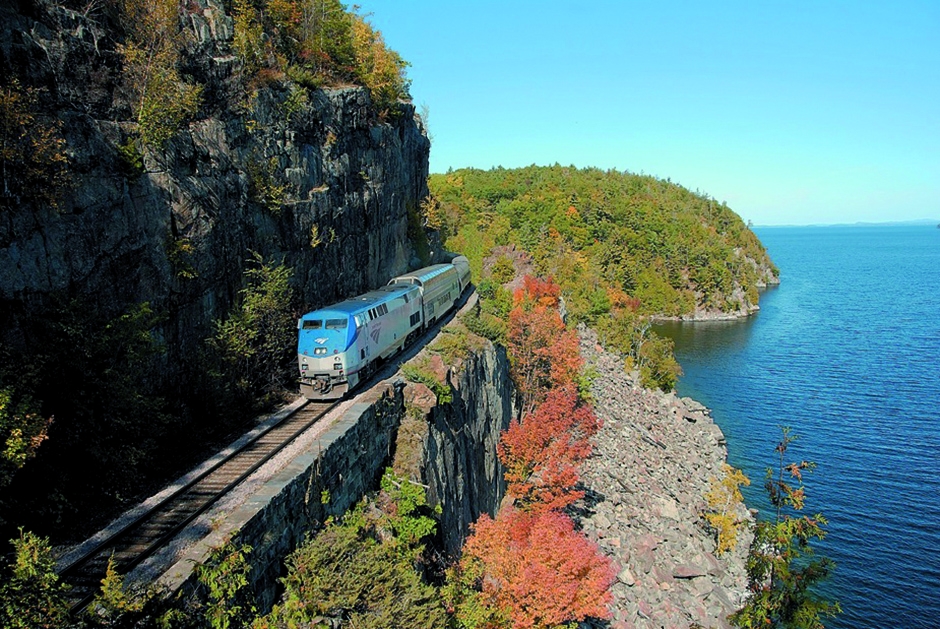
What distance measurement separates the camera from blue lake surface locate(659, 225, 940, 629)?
2953 centimetres

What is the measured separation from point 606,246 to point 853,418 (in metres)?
59.9

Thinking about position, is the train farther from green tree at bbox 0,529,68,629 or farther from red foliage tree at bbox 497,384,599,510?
green tree at bbox 0,529,68,629

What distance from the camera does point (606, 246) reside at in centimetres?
10188

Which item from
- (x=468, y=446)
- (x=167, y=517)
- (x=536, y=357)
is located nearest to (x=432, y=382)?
(x=468, y=446)

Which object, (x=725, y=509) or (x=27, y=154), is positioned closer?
(x=27, y=154)

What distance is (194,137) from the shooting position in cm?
1853

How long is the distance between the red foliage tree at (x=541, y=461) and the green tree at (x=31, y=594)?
2307cm

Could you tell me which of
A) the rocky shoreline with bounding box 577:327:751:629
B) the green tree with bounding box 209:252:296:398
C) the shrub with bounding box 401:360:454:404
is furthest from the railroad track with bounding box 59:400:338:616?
the rocky shoreline with bounding box 577:327:751:629

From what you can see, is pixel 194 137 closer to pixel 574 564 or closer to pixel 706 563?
pixel 574 564

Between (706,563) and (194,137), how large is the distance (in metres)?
30.6

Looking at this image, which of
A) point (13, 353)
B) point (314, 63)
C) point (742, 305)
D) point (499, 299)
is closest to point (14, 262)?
point (13, 353)

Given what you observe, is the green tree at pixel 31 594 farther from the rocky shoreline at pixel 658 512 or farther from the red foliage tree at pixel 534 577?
the rocky shoreline at pixel 658 512

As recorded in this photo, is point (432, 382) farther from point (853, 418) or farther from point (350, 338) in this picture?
point (853, 418)

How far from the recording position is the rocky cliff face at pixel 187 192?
534 inches
